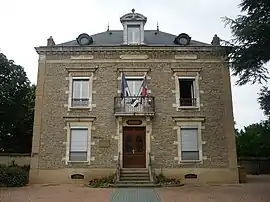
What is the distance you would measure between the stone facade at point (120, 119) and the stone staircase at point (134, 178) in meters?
0.84

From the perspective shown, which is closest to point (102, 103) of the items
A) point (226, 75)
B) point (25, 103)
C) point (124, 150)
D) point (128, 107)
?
point (128, 107)

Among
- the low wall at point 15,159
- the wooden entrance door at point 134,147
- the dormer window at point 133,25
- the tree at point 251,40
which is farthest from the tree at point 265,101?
the low wall at point 15,159

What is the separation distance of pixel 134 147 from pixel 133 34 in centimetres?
669

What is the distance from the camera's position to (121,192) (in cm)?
1240

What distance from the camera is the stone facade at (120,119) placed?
16.5 meters

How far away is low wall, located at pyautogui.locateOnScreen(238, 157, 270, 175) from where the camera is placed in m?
24.1

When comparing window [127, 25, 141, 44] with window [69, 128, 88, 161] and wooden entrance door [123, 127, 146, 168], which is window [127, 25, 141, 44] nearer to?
wooden entrance door [123, 127, 146, 168]

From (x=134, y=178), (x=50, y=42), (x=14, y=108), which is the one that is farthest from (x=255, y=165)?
(x=14, y=108)

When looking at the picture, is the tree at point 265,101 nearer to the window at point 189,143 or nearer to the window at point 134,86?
the window at point 189,143

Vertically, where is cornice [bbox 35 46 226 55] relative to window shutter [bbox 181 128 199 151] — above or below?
above

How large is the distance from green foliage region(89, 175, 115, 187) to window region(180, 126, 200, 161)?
155 inches

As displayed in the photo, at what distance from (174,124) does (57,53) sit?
7793 mm

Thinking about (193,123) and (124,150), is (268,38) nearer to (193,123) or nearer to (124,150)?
(193,123)

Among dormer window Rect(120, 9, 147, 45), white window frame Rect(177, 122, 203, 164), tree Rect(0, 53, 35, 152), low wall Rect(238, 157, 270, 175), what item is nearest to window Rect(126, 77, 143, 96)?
dormer window Rect(120, 9, 147, 45)
